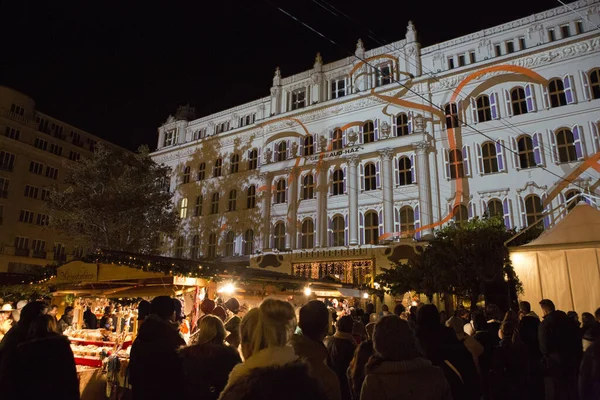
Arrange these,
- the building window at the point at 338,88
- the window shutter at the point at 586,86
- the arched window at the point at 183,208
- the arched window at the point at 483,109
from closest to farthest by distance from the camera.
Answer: the window shutter at the point at 586,86, the arched window at the point at 483,109, the building window at the point at 338,88, the arched window at the point at 183,208

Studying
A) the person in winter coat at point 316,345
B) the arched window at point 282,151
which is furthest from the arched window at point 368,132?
the person in winter coat at point 316,345

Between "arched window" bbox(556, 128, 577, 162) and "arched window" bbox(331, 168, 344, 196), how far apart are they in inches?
474

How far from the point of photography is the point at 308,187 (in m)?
26.7

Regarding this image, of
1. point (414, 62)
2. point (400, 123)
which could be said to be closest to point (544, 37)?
point (414, 62)

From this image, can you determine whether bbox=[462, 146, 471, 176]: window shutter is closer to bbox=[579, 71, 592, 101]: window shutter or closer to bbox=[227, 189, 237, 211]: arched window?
bbox=[579, 71, 592, 101]: window shutter

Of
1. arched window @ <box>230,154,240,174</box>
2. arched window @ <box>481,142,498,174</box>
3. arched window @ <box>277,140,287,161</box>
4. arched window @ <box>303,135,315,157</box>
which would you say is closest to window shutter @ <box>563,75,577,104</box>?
arched window @ <box>481,142,498,174</box>

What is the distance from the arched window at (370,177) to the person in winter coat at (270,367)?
22.9 meters

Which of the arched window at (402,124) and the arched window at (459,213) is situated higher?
the arched window at (402,124)

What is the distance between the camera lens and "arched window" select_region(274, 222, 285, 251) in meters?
26.6

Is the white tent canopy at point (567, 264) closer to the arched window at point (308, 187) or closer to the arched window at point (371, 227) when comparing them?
the arched window at point (371, 227)

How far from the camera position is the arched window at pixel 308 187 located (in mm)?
26453

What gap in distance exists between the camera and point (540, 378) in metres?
5.45

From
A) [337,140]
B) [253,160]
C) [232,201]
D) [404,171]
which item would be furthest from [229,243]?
[404,171]

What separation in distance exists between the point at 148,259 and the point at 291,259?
17.7 metres
